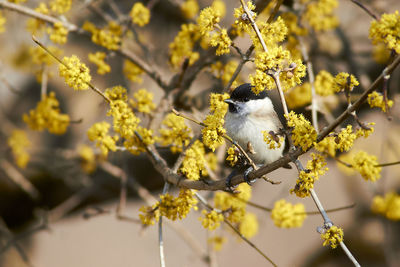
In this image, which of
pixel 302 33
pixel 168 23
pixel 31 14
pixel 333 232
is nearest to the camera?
pixel 333 232

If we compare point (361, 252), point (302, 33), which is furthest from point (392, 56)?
point (361, 252)

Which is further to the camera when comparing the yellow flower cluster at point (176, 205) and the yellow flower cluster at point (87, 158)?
the yellow flower cluster at point (87, 158)

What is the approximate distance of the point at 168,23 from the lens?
407 cm

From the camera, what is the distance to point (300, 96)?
102 inches

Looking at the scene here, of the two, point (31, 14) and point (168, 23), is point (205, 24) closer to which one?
point (31, 14)

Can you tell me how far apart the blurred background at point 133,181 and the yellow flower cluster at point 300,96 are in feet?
1.45

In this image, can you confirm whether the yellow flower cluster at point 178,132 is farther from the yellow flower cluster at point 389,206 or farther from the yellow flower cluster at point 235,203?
the yellow flower cluster at point 389,206

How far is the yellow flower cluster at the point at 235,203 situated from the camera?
1952 millimetres

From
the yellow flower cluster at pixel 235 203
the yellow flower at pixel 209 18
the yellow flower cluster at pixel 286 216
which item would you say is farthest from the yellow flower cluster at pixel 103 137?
the yellow flower cluster at pixel 286 216

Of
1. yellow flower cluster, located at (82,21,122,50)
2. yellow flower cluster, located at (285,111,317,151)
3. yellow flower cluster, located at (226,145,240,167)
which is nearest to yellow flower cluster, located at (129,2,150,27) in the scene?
yellow flower cluster, located at (82,21,122,50)

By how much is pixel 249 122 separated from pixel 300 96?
51 cm

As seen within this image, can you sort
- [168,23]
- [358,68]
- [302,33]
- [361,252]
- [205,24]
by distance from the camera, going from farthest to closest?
[361,252] → [168,23] → [358,68] → [302,33] → [205,24]

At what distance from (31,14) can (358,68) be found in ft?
7.36

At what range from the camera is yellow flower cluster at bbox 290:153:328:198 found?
4.66 ft
